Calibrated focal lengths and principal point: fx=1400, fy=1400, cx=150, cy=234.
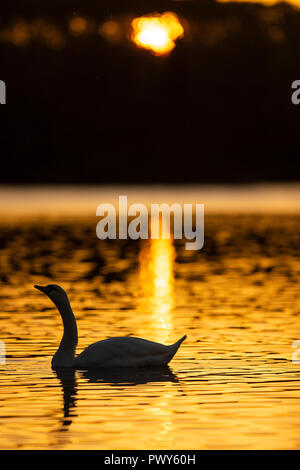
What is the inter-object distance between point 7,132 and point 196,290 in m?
131

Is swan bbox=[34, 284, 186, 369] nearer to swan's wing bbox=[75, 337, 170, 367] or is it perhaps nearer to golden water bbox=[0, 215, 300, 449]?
swan's wing bbox=[75, 337, 170, 367]

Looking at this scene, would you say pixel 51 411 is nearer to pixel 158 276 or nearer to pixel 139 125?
pixel 158 276

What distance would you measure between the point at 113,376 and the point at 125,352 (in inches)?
18.3

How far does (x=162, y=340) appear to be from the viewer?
2402cm

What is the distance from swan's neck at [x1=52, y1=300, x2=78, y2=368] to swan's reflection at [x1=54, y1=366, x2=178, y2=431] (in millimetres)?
157

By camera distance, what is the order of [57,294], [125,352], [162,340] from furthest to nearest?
[162,340], [57,294], [125,352]

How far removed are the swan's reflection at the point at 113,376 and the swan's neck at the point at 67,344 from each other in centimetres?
16

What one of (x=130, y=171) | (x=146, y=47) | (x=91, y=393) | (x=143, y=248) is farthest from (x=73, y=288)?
(x=130, y=171)

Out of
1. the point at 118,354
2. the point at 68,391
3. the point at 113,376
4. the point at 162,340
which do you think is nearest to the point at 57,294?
the point at 118,354

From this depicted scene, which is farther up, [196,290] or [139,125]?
[139,125]

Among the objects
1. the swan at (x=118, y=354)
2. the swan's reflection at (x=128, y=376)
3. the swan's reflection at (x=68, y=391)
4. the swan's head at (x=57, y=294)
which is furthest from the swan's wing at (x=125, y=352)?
the swan's head at (x=57, y=294)

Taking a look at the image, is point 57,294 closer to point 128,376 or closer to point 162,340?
point 128,376

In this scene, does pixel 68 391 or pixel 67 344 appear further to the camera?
pixel 67 344
